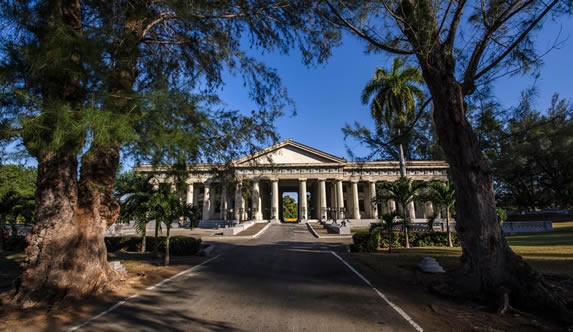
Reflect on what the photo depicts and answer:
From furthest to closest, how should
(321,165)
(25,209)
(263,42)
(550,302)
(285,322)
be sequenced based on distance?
1. (321,165)
2. (25,209)
3. (263,42)
4. (550,302)
5. (285,322)

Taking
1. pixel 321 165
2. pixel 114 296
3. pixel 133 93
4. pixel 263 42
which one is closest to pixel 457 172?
pixel 263 42

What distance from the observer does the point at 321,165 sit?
1770 inches

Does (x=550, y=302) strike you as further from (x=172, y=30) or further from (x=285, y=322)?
(x=172, y=30)

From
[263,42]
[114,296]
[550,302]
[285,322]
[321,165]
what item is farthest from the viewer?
[321,165]

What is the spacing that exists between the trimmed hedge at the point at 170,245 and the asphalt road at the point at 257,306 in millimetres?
5196

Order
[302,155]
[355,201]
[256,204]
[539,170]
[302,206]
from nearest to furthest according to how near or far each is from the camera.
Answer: [539,170]
[302,206]
[256,204]
[355,201]
[302,155]

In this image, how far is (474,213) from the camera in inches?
234

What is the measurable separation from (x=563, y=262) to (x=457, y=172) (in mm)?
6699

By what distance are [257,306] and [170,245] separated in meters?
9.94

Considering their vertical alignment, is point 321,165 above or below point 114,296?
above

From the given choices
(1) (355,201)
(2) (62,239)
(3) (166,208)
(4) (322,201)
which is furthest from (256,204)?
(2) (62,239)

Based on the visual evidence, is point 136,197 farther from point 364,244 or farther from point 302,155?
point 302,155

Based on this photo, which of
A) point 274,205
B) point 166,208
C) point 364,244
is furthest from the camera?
point 274,205

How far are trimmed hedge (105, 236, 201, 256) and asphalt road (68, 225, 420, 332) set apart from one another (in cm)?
520
